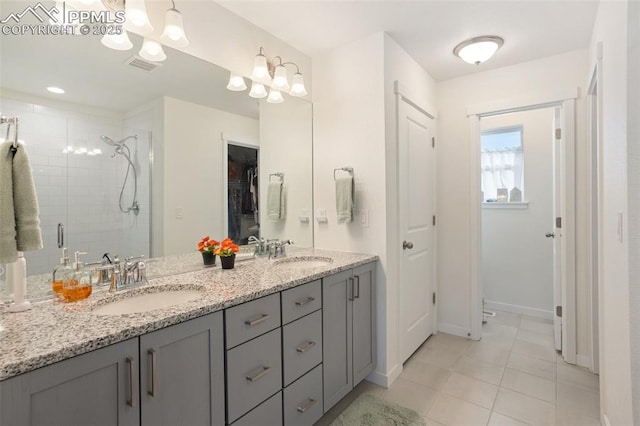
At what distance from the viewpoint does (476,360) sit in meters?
2.51

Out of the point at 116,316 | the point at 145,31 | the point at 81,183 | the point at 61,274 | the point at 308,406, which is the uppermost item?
the point at 145,31

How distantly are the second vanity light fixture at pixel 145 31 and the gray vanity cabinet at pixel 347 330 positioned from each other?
1.48 meters

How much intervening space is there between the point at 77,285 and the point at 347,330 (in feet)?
4.57

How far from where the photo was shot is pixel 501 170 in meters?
3.65

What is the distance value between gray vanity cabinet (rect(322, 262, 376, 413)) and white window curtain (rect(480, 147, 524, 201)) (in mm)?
2411

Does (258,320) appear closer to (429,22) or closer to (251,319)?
(251,319)

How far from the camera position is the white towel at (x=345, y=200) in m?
2.23

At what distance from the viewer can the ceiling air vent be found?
1520 millimetres

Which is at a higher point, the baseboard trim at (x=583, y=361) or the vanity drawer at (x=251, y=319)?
the vanity drawer at (x=251, y=319)

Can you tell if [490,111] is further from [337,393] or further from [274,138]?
[337,393]

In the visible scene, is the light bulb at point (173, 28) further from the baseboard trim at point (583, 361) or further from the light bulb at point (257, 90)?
the baseboard trim at point (583, 361)

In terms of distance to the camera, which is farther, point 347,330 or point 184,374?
point 347,330

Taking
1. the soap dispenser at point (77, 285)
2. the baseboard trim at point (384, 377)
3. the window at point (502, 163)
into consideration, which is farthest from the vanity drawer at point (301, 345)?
the window at point (502, 163)

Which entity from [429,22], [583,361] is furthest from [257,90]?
[583,361]
